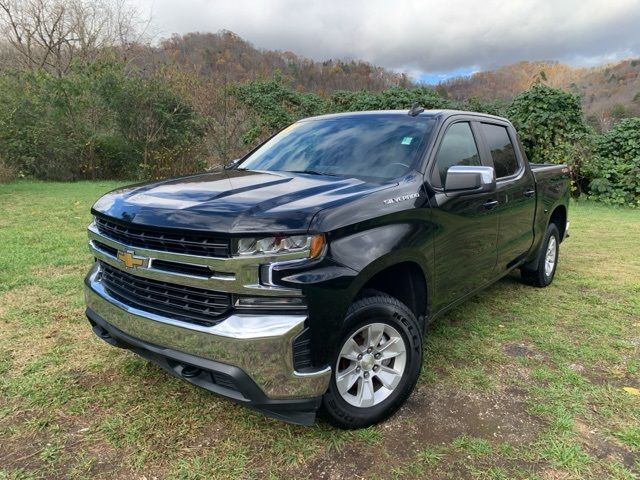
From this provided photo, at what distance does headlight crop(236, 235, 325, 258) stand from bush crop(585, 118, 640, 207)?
12859 mm

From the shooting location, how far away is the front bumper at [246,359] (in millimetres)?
2141

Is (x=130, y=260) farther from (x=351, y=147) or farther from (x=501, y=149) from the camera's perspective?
(x=501, y=149)

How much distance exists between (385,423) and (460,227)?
141 centimetres

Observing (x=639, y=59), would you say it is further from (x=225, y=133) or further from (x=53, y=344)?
(x=53, y=344)

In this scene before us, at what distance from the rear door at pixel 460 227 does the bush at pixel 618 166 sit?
10.8 meters

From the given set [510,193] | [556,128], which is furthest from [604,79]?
[510,193]

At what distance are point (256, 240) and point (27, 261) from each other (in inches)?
186

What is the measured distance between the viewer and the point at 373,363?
264cm

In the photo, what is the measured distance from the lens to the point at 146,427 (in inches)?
104

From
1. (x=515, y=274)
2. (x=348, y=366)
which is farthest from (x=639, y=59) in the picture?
(x=348, y=366)

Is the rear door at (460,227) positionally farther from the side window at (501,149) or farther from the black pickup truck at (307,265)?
the side window at (501,149)

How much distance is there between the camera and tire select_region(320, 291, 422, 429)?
2459mm

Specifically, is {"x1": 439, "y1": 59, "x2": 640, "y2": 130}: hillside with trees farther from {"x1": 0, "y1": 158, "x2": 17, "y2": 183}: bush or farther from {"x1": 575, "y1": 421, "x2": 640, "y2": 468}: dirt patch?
{"x1": 575, "y1": 421, "x2": 640, "y2": 468}: dirt patch

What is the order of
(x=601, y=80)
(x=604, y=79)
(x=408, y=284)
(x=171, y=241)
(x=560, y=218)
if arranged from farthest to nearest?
(x=604, y=79) → (x=601, y=80) → (x=560, y=218) → (x=408, y=284) → (x=171, y=241)
